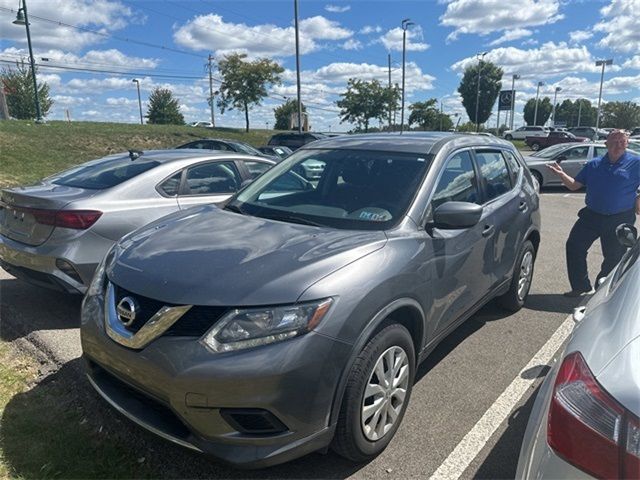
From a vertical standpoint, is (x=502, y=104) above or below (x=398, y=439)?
above

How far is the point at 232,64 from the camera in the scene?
35469 mm

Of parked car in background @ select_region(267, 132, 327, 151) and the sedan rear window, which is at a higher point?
the sedan rear window

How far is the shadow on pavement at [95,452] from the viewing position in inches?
100

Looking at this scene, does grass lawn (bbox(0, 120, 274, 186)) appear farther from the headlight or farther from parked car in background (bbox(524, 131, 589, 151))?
parked car in background (bbox(524, 131, 589, 151))

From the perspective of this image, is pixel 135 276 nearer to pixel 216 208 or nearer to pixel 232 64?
pixel 216 208

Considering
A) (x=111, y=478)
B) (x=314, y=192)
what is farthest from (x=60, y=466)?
(x=314, y=192)

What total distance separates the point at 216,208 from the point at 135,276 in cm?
122

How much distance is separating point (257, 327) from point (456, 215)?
57.6 inches

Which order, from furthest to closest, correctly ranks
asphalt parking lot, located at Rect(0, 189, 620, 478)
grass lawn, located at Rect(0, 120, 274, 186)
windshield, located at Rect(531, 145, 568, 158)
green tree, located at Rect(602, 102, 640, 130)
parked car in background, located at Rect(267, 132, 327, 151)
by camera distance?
green tree, located at Rect(602, 102, 640, 130), parked car in background, located at Rect(267, 132, 327, 151), windshield, located at Rect(531, 145, 568, 158), grass lawn, located at Rect(0, 120, 274, 186), asphalt parking lot, located at Rect(0, 189, 620, 478)

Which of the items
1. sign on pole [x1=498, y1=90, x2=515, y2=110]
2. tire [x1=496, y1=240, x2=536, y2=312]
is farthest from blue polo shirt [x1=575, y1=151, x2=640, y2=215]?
sign on pole [x1=498, y1=90, x2=515, y2=110]

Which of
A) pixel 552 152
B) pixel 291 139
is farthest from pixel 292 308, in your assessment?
pixel 291 139

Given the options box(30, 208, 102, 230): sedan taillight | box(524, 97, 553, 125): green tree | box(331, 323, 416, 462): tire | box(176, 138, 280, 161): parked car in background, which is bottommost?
box(331, 323, 416, 462): tire

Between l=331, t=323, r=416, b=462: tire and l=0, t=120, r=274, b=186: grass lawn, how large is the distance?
12.9 m

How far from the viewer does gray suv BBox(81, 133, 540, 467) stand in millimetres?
2197
